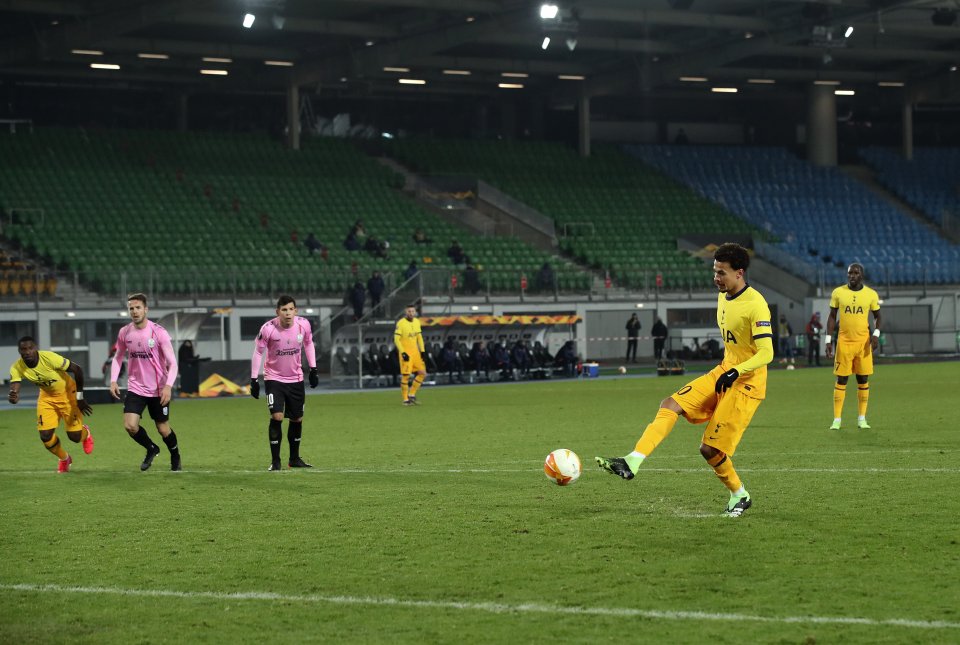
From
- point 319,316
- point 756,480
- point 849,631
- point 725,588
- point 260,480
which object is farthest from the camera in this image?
point 319,316

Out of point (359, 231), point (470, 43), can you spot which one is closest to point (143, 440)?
point (359, 231)

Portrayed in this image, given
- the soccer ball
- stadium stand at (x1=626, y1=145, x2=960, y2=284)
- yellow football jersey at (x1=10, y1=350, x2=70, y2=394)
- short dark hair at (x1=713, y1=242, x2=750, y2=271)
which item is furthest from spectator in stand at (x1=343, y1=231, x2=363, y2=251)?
short dark hair at (x1=713, y1=242, x2=750, y2=271)

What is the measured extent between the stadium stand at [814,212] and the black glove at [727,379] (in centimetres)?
4314

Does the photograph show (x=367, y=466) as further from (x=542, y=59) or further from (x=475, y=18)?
(x=542, y=59)

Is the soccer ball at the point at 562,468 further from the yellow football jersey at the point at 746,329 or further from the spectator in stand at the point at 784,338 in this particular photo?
the spectator in stand at the point at 784,338

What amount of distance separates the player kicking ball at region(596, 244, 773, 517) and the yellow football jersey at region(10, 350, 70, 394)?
7.92 metres

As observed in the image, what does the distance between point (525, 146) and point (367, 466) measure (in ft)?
156

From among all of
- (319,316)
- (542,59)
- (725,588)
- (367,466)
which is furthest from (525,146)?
(725,588)

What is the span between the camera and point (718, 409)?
434 inches

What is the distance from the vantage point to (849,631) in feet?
23.6

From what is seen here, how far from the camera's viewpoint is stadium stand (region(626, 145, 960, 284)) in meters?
55.6

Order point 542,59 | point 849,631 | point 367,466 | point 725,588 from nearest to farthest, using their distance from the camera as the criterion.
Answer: point 849,631 < point 725,588 < point 367,466 < point 542,59

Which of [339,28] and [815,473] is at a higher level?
[339,28]

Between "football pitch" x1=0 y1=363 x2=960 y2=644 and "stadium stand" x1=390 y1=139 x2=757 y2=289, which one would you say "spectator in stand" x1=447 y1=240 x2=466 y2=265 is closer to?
"stadium stand" x1=390 y1=139 x2=757 y2=289
